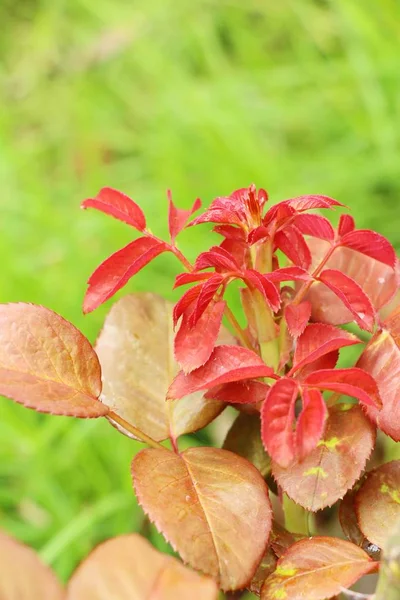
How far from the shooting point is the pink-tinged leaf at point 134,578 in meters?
0.32

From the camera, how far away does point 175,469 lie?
448 mm

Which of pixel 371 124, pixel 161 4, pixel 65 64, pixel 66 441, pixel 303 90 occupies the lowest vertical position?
pixel 66 441

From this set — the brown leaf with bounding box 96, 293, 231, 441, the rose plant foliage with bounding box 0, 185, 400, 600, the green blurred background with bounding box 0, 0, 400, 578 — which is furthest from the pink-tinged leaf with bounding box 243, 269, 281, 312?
the green blurred background with bounding box 0, 0, 400, 578

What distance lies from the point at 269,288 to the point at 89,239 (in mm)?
1190

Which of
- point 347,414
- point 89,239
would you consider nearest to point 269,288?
point 347,414

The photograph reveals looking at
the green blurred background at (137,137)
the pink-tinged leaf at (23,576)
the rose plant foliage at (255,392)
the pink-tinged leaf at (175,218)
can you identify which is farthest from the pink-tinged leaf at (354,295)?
the green blurred background at (137,137)

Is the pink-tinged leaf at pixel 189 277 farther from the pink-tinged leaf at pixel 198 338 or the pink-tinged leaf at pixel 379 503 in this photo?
the pink-tinged leaf at pixel 379 503

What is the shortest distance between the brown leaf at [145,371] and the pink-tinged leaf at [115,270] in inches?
2.7

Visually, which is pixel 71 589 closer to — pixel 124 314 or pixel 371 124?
pixel 124 314

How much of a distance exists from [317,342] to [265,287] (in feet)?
0.16

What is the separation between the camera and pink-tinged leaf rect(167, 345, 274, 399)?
0.43 m

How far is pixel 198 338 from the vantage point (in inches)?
17.4

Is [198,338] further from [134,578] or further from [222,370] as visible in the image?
[134,578]

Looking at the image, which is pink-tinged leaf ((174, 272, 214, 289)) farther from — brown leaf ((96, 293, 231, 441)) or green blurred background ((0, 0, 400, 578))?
green blurred background ((0, 0, 400, 578))
